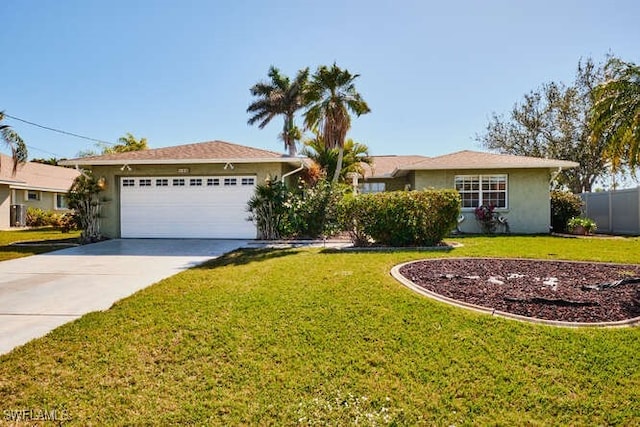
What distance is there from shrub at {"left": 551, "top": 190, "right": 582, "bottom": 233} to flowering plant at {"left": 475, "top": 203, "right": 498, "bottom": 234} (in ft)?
10.4

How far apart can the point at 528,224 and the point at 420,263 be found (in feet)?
35.1

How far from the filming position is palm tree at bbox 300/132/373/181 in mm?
18359

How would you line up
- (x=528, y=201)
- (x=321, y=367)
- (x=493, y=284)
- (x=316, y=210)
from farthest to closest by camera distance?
(x=528, y=201)
(x=316, y=210)
(x=493, y=284)
(x=321, y=367)

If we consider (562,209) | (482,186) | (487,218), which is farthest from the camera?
(562,209)

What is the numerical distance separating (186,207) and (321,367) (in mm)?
12355

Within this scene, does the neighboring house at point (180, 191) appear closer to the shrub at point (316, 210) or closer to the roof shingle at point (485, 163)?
the shrub at point (316, 210)

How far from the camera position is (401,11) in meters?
11.5

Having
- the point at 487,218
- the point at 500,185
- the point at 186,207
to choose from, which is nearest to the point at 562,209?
the point at 500,185

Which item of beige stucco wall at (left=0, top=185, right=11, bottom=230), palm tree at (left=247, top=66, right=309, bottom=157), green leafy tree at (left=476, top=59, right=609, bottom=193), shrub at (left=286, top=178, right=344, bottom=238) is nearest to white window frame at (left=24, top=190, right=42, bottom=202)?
beige stucco wall at (left=0, top=185, right=11, bottom=230)

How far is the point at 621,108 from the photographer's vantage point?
34.5ft

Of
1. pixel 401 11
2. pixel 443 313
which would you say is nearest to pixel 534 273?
pixel 443 313

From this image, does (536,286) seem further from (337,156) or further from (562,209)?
(337,156)

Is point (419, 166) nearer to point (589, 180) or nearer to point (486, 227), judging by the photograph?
point (486, 227)

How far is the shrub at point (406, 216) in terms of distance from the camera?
1055 centimetres
